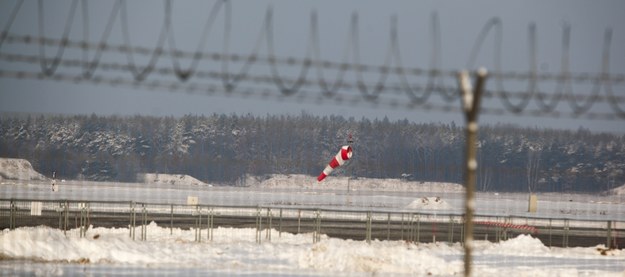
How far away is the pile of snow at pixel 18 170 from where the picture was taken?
509ft

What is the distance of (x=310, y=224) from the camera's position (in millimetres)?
73312

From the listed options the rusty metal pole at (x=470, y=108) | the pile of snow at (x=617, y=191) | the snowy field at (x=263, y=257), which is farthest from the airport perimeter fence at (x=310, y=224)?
the pile of snow at (x=617, y=191)

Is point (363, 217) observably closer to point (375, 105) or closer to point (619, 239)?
point (619, 239)

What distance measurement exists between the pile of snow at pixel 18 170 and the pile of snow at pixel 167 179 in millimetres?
15998

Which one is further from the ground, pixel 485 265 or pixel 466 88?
pixel 466 88

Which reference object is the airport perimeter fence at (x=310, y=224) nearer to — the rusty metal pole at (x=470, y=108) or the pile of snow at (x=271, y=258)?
the pile of snow at (x=271, y=258)

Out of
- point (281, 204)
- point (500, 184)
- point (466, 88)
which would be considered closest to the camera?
point (466, 88)

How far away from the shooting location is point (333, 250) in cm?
4428

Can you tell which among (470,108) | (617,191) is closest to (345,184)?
(617,191)

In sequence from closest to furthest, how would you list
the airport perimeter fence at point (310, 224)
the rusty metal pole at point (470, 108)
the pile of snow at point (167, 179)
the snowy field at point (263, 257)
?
the rusty metal pole at point (470, 108) < the snowy field at point (263, 257) < the airport perimeter fence at point (310, 224) < the pile of snow at point (167, 179)

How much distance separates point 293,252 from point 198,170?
14600cm

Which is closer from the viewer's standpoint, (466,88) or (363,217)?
(466,88)

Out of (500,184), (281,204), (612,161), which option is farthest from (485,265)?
(612,161)

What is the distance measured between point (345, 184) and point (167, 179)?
27.3 meters
